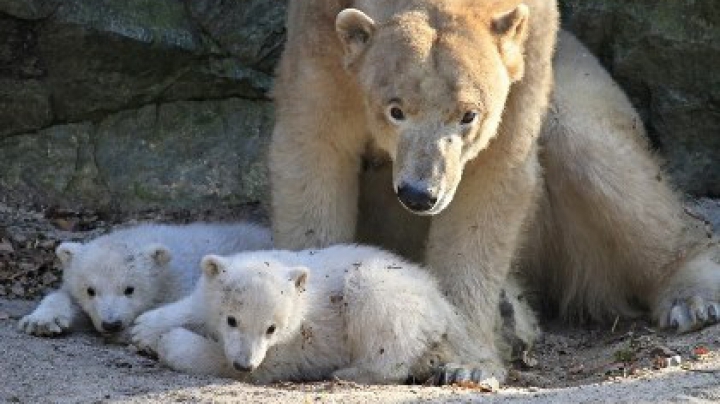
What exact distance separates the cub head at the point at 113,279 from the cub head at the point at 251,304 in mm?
684

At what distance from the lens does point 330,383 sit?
20.3 feet

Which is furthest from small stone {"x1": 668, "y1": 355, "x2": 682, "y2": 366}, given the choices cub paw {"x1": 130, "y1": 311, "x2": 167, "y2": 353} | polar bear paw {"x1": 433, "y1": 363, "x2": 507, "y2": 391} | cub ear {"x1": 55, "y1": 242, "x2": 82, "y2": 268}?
cub ear {"x1": 55, "y1": 242, "x2": 82, "y2": 268}

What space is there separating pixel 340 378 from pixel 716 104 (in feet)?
12.3

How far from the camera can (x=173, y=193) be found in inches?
354

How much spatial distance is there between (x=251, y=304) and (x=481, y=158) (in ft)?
4.71

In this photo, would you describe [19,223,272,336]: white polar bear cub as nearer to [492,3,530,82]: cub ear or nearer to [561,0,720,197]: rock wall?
[492,3,530,82]: cub ear

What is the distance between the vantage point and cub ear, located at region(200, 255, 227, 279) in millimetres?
6258

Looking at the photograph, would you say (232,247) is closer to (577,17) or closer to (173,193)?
(173,193)

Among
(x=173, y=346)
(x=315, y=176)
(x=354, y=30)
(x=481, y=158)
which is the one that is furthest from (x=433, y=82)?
(x=173, y=346)

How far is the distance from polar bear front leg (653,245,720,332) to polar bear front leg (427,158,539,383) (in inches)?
Result: 37.8

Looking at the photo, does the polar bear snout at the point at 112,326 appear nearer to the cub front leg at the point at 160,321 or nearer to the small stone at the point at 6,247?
the cub front leg at the point at 160,321

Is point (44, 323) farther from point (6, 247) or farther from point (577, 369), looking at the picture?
point (577, 369)

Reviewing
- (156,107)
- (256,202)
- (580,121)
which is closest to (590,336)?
(580,121)

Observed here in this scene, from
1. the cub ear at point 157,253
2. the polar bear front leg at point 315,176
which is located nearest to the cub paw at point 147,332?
the cub ear at point 157,253
